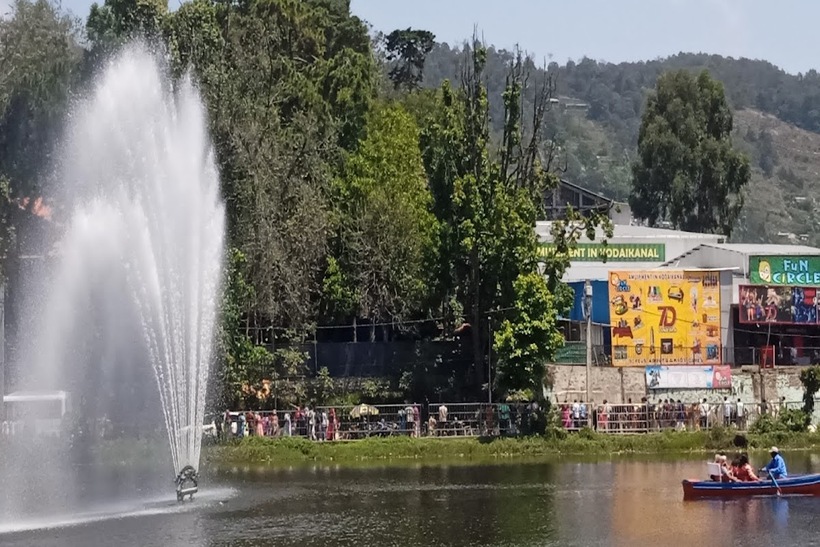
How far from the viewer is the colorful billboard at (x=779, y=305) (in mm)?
81438

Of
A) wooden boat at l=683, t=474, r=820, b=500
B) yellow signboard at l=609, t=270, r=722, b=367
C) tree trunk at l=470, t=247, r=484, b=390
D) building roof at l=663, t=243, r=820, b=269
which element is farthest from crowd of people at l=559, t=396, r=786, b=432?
wooden boat at l=683, t=474, r=820, b=500

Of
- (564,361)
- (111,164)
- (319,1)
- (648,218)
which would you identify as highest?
(319,1)

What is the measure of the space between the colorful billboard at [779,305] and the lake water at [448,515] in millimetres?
22272

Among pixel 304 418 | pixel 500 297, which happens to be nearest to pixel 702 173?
pixel 500 297

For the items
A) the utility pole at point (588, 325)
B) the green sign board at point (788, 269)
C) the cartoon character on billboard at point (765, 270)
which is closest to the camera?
the utility pole at point (588, 325)

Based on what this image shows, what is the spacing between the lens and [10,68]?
254ft

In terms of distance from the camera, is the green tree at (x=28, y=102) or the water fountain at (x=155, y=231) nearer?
the water fountain at (x=155, y=231)

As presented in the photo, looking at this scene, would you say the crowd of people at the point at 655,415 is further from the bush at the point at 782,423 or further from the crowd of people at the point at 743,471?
the crowd of people at the point at 743,471

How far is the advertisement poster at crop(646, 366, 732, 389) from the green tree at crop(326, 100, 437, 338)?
14457mm

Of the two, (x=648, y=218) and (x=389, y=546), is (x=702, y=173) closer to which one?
(x=648, y=218)

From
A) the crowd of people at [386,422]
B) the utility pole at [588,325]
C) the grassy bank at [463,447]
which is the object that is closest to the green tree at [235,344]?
the crowd of people at [386,422]

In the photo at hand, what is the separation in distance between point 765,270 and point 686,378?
12212 mm

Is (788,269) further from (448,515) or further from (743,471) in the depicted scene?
(448,515)

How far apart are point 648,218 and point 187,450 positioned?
95772mm
